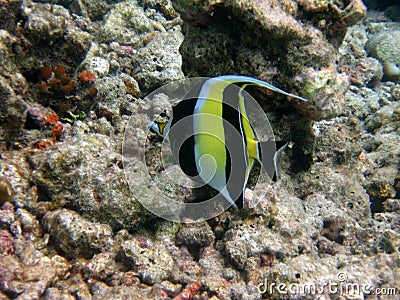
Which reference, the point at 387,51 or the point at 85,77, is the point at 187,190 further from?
the point at 387,51

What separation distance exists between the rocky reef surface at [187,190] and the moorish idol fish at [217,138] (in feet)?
1.88

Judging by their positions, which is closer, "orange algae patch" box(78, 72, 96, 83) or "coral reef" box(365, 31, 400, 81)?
"orange algae patch" box(78, 72, 96, 83)

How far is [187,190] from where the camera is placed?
104 inches

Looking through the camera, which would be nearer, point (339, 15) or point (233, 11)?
point (233, 11)

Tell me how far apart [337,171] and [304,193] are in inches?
20.1

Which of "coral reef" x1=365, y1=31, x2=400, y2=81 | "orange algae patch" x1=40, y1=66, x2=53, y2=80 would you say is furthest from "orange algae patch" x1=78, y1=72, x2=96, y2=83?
"coral reef" x1=365, y1=31, x2=400, y2=81

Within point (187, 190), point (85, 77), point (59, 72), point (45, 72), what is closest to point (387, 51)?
point (187, 190)

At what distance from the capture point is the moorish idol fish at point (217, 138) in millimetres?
1934

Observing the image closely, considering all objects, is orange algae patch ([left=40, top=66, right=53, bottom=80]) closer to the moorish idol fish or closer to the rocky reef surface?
the rocky reef surface

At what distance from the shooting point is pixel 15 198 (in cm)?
243

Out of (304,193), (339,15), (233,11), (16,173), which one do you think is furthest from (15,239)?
(339,15)

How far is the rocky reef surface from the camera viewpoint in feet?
7.64

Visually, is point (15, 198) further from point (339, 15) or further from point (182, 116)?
point (339, 15)

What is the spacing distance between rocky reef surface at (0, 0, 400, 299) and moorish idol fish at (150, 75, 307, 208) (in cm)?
57
